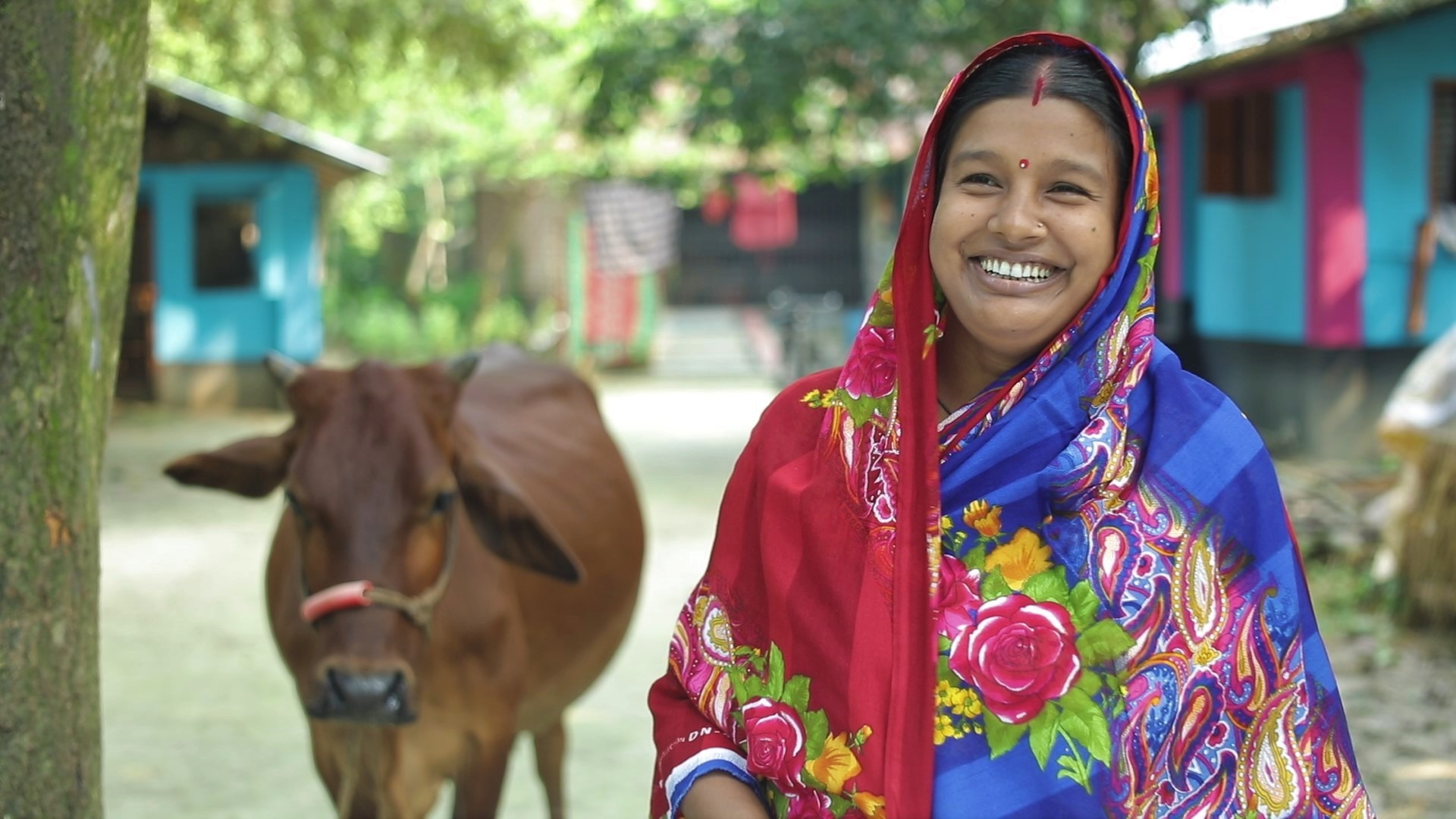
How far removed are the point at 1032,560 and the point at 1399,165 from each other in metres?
9.23

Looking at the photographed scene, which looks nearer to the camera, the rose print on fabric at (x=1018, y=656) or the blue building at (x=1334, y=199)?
the rose print on fabric at (x=1018, y=656)

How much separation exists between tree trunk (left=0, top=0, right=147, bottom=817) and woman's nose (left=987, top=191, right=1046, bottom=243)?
1.22 metres

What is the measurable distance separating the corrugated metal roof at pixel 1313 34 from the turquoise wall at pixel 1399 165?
17.0 inches

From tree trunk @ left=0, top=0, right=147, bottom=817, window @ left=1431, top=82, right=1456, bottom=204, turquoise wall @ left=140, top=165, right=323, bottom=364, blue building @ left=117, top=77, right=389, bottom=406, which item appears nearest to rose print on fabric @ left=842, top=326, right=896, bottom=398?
tree trunk @ left=0, top=0, right=147, bottom=817

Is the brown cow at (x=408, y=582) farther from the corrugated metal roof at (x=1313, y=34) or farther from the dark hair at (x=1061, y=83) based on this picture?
the corrugated metal roof at (x=1313, y=34)

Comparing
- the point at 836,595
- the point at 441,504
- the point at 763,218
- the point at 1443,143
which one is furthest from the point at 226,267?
the point at 836,595

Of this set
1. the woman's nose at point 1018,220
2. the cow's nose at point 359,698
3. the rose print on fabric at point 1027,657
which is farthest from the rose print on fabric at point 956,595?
the cow's nose at point 359,698

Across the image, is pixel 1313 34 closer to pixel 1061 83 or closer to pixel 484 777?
pixel 484 777

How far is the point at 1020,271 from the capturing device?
169cm

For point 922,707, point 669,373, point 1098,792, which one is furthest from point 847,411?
point 669,373

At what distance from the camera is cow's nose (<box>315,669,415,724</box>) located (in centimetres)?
275

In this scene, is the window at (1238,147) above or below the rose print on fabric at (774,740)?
above

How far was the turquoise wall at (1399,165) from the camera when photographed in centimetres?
961

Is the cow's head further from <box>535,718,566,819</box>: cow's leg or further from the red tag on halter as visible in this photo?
<box>535,718,566,819</box>: cow's leg
